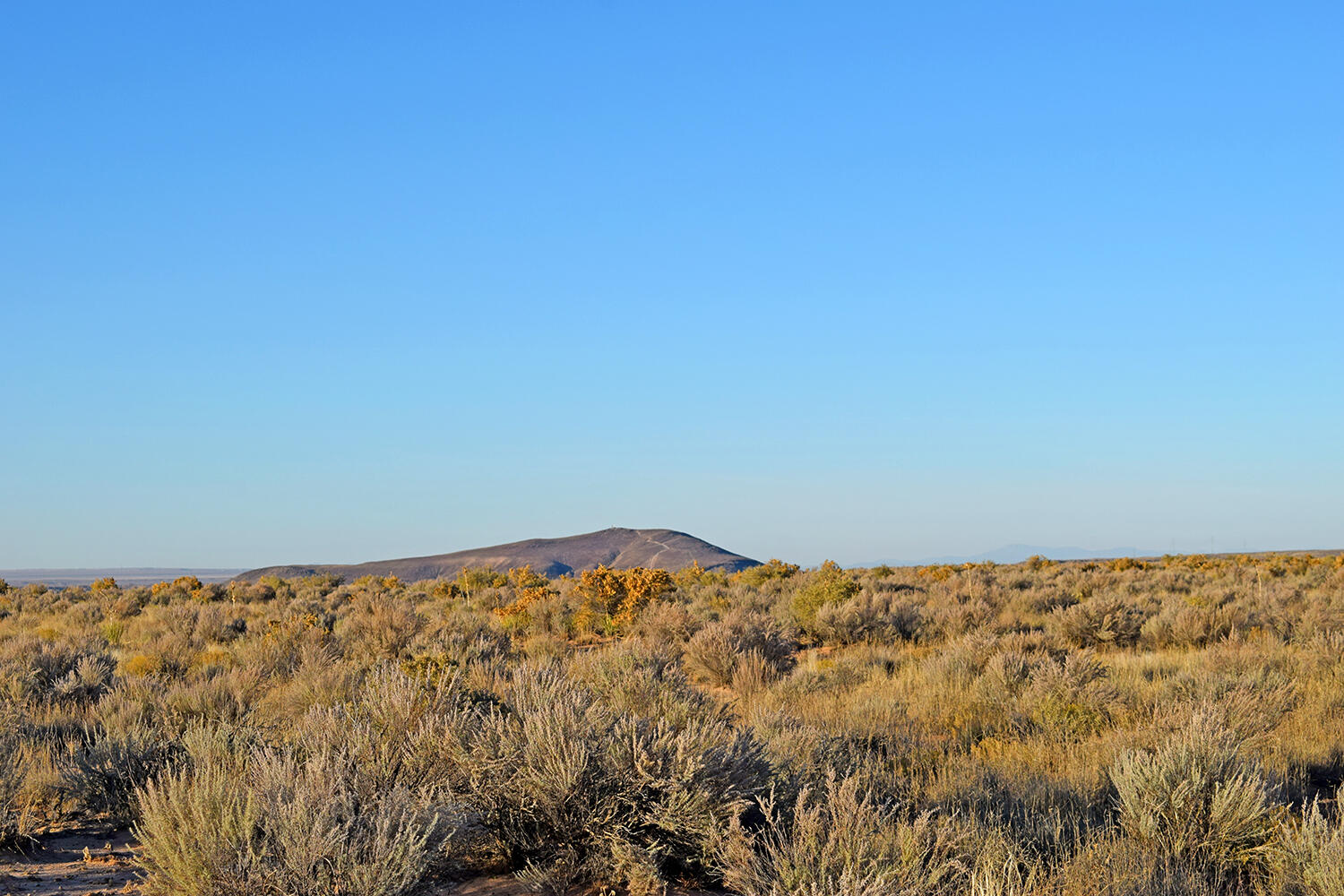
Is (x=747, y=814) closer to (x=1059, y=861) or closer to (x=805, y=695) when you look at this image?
(x=1059, y=861)

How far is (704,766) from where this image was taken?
4551 mm

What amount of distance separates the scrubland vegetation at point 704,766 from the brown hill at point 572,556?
5775 centimetres

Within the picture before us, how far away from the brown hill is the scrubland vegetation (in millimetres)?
57747

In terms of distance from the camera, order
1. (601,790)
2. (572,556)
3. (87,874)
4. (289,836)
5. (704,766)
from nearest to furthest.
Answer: (289,836) → (704,766) → (601,790) → (87,874) → (572,556)

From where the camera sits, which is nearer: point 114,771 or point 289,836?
point 289,836

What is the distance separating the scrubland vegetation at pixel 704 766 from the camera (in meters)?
3.90

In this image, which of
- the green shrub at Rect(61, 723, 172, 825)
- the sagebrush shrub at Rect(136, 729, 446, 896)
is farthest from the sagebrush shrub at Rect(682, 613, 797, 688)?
the sagebrush shrub at Rect(136, 729, 446, 896)

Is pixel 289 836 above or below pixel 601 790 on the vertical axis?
above

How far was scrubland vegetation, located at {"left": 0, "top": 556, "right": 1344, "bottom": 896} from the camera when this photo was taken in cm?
390

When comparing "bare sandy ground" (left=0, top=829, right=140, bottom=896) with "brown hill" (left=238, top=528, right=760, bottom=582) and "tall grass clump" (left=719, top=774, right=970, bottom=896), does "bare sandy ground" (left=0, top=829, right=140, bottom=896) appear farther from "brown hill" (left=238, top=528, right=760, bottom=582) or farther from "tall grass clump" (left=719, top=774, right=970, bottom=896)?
"brown hill" (left=238, top=528, right=760, bottom=582)

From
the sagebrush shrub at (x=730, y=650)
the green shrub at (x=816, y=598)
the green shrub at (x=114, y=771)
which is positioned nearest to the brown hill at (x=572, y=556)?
the green shrub at (x=816, y=598)

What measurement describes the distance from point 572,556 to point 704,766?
7945 centimetres

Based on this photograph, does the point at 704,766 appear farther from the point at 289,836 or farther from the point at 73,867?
the point at 73,867

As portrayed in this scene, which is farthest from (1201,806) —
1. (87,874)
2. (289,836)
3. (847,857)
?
(87,874)
